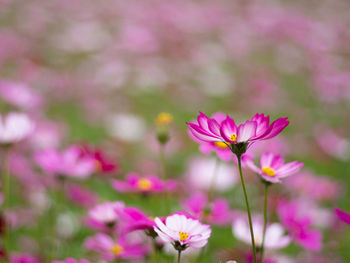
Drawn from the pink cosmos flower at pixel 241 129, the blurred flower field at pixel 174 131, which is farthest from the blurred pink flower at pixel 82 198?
the pink cosmos flower at pixel 241 129

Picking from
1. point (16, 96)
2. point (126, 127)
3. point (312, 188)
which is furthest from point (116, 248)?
point (126, 127)

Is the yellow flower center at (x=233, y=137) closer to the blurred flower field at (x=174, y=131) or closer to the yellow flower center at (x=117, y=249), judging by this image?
the blurred flower field at (x=174, y=131)

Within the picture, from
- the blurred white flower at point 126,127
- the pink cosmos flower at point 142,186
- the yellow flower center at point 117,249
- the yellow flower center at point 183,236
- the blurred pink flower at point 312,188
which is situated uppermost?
the blurred white flower at point 126,127

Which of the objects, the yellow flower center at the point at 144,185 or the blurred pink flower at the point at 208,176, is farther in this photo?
the blurred pink flower at the point at 208,176

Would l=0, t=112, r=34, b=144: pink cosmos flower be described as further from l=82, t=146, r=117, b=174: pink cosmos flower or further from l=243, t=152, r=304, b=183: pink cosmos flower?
l=243, t=152, r=304, b=183: pink cosmos flower

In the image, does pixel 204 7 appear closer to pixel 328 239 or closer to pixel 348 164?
pixel 348 164

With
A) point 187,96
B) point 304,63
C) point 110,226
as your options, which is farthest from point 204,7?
point 110,226

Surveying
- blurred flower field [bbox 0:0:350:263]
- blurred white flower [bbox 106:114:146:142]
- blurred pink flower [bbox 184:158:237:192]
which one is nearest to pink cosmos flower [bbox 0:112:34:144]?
blurred flower field [bbox 0:0:350:263]
